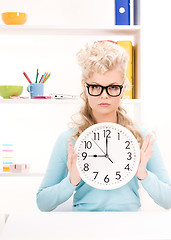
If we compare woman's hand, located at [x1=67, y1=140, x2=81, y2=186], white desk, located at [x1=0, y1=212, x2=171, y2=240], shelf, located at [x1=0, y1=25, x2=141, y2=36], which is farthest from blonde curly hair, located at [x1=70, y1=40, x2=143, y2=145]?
shelf, located at [x1=0, y1=25, x2=141, y2=36]

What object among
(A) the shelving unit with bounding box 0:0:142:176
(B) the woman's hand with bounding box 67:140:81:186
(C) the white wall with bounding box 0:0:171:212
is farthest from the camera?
(C) the white wall with bounding box 0:0:171:212

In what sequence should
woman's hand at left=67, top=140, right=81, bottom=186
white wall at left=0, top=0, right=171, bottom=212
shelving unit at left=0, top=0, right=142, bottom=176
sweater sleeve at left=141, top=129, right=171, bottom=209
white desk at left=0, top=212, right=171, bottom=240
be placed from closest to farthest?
white desk at left=0, top=212, right=171, bottom=240 < woman's hand at left=67, top=140, right=81, bottom=186 < sweater sleeve at left=141, top=129, right=171, bottom=209 < shelving unit at left=0, top=0, right=142, bottom=176 < white wall at left=0, top=0, right=171, bottom=212

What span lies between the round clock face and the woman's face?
15 cm

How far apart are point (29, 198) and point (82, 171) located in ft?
4.89

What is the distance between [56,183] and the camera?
1.48 m

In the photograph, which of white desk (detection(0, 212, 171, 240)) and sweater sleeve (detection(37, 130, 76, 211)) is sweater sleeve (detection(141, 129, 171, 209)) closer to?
white desk (detection(0, 212, 171, 240))

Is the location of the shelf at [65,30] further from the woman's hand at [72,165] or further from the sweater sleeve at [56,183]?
the woman's hand at [72,165]

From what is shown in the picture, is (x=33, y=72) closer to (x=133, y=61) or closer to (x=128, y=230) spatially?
(x=133, y=61)

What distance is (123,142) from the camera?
50.5 inches

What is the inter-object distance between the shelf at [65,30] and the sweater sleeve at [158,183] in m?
1.03

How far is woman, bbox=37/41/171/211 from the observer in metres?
1.38

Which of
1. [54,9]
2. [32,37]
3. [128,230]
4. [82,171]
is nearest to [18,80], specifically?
[32,37]

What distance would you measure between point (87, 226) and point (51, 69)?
1667 millimetres

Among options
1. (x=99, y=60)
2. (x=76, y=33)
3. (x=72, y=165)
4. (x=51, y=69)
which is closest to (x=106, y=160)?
(x=72, y=165)
